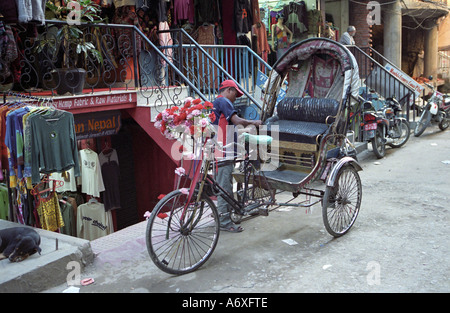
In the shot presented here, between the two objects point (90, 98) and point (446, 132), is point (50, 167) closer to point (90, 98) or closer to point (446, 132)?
point (90, 98)

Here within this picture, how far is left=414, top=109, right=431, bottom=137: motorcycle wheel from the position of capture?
42.5 ft

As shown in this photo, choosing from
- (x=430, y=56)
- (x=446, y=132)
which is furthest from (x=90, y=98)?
(x=430, y=56)

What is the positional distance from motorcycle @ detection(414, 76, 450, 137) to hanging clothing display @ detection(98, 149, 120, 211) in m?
8.19

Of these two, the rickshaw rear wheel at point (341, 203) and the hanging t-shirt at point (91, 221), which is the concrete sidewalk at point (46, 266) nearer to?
the rickshaw rear wheel at point (341, 203)

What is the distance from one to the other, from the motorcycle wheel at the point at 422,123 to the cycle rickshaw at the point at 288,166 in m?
6.96

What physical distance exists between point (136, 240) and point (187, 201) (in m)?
1.41

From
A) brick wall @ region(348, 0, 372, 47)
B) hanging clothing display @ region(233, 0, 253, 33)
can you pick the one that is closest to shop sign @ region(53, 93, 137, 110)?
hanging clothing display @ region(233, 0, 253, 33)

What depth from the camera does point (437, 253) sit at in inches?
206

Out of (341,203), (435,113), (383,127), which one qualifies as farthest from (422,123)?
(341,203)

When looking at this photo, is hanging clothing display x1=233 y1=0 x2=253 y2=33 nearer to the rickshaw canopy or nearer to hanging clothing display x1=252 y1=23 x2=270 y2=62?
hanging clothing display x1=252 y1=23 x2=270 y2=62

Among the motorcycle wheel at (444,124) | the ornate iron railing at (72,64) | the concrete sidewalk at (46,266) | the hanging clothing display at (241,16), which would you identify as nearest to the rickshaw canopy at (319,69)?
the ornate iron railing at (72,64)

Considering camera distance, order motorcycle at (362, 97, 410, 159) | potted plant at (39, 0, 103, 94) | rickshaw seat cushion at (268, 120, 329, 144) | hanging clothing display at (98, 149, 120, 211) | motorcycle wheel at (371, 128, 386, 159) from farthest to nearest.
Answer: motorcycle wheel at (371, 128, 386, 159) < motorcycle at (362, 97, 410, 159) < hanging clothing display at (98, 149, 120, 211) < potted plant at (39, 0, 103, 94) < rickshaw seat cushion at (268, 120, 329, 144)

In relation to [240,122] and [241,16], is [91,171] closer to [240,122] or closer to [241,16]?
[240,122]

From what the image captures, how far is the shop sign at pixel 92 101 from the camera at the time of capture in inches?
270
